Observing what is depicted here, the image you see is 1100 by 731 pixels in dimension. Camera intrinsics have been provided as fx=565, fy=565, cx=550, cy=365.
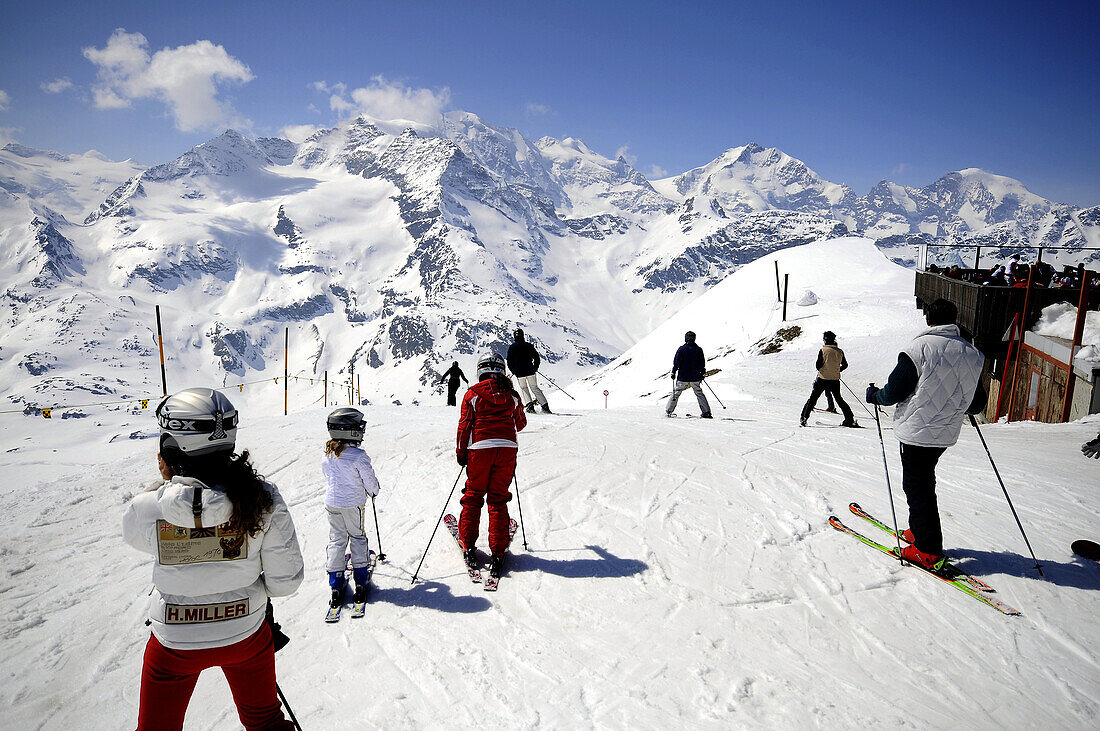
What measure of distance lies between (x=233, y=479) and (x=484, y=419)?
3184 millimetres

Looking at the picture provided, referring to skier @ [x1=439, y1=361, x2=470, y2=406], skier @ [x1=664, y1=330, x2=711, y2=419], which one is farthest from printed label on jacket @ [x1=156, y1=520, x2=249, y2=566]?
skier @ [x1=439, y1=361, x2=470, y2=406]

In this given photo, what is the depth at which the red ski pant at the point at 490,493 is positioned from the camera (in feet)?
19.0

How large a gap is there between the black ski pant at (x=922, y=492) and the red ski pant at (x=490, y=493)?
3.73 m

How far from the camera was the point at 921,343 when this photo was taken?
5086mm

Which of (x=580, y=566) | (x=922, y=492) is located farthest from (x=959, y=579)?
(x=580, y=566)

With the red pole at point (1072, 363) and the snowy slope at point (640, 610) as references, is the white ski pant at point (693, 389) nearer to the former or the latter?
the snowy slope at point (640, 610)

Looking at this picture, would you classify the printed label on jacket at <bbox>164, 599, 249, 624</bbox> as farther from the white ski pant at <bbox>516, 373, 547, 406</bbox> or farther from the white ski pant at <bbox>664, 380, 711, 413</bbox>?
the white ski pant at <bbox>664, 380, 711, 413</bbox>

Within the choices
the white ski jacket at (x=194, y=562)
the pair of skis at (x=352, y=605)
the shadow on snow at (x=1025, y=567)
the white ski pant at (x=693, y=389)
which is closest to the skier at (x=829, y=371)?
the white ski pant at (x=693, y=389)

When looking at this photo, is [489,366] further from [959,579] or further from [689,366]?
[689,366]

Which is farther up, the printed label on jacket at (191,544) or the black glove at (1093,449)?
the printed label on jacket at (191,544)

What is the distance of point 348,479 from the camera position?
5.28 meters

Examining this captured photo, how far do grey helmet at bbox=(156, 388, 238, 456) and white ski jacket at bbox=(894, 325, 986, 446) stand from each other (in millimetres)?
5315

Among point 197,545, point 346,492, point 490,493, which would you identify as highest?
point 197,545

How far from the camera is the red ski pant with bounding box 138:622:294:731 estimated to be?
2736mm
